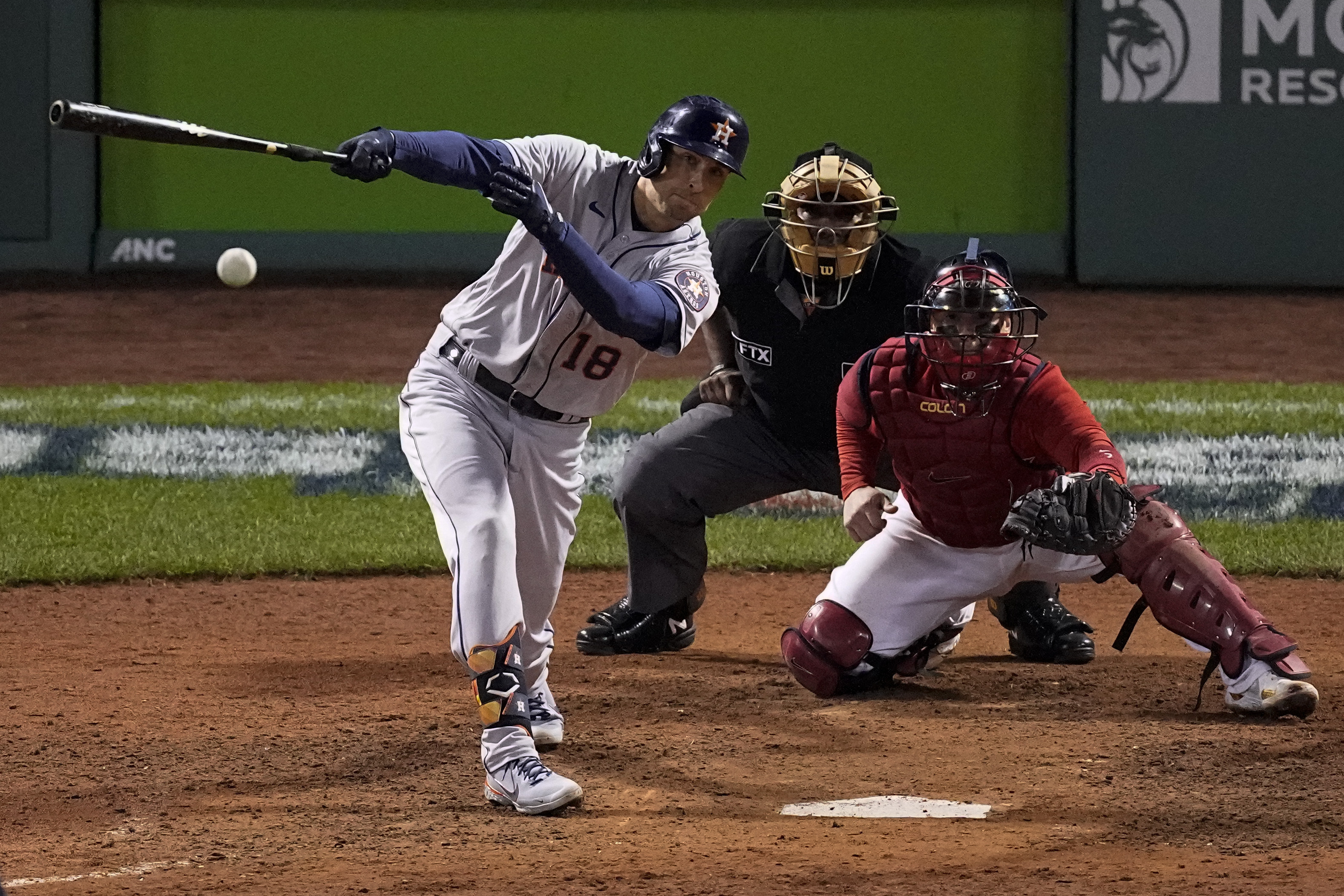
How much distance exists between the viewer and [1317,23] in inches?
606

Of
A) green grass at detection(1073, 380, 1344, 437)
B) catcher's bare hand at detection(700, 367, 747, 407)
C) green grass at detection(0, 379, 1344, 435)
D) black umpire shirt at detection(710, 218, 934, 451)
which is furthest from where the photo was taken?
green grass at detection(0, 379, 1344, 435)

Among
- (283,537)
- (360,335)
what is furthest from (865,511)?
(360,335)

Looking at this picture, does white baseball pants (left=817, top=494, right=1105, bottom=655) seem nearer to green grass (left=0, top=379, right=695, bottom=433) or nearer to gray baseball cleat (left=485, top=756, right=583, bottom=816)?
gray baseball cleat (left=485, top=756, right=583, bottom=816)

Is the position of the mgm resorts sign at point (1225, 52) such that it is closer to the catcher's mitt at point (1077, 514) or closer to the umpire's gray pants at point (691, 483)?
the umpire's gray pants at point (691, 483)

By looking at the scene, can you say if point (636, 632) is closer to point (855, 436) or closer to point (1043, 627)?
point (855, 436)

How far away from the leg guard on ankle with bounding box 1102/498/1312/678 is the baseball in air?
1011cm

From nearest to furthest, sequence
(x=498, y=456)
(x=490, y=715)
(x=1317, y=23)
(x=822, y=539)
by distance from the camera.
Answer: (x=490, y=715) < (x=498, y=456) < (x=822, y=539) < (x=1317, y=23)

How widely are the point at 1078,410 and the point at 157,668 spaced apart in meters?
3.11

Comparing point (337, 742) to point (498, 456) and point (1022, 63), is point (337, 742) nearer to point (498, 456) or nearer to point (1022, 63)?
point (498, 456)

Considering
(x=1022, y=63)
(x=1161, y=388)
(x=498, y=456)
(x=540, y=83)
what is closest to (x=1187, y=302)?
(x=1022, y=63)

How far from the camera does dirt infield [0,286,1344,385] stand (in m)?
13.0

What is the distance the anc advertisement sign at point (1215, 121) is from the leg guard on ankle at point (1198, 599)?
11.1 m

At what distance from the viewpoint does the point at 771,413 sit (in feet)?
20.4

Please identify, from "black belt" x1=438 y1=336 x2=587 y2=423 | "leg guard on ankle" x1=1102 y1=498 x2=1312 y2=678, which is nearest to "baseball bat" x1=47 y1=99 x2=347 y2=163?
"black belt" x1=438 y1=336 x2=587 y2=423
